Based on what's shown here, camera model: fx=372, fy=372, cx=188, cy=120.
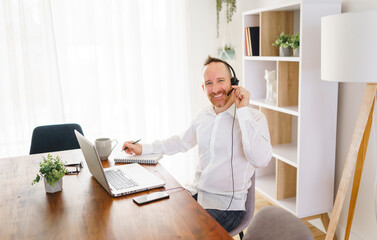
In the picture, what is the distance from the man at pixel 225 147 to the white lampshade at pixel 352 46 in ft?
1.68

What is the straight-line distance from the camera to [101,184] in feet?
5.32

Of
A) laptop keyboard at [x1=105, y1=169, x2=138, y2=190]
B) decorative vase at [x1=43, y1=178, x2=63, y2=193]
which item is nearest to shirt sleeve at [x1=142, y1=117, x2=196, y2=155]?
laptop keyboard at [x1=105, y1=169, x2=138, y2=190]

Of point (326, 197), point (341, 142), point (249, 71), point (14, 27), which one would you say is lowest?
point (326, 197)

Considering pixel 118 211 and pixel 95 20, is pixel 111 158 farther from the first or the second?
pixel 95 20

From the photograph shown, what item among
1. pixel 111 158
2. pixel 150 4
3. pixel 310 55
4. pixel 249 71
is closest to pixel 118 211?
pixel 111 158

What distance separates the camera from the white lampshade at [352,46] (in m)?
1.86

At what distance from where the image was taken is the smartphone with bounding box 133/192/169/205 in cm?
143

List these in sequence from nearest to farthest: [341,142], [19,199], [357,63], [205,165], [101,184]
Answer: [19,199]
[101,184]
[357,63]
[205,165]
[341,142]

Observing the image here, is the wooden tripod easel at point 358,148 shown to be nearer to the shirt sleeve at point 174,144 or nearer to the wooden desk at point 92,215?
the shirt sleeve at point 174,144

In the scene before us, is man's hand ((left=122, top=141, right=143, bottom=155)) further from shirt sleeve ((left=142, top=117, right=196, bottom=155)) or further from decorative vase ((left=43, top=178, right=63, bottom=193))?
decorative vase ((left=43, top=178, right=63, bottom=193))

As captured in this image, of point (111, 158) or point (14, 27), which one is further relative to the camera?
point (14, 27)

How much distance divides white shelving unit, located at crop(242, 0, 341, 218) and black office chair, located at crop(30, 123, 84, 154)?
1543 mm

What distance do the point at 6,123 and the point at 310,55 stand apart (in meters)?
2.55


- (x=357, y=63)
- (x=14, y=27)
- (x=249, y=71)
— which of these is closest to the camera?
(x=357, y=63)
